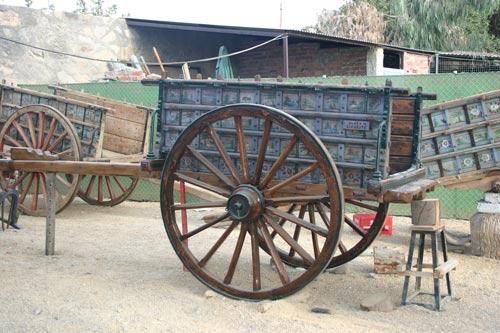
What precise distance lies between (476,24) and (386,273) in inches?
848

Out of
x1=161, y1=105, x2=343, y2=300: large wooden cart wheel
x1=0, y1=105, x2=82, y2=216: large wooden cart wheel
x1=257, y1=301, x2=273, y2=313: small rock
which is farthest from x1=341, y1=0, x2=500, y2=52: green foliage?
x1=257, y1=301, x2=273, y2=313: small rock

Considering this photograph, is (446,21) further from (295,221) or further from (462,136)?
(295,221)

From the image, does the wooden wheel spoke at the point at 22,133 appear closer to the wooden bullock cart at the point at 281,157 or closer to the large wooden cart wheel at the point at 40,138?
the large wooden cart wheel at the point at 40,138

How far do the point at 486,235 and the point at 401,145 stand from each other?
7.65ft

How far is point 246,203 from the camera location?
492 centimetres

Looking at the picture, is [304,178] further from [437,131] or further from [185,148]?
[437,131]

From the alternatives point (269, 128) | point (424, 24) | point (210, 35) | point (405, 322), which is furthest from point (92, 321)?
point (424, 24)

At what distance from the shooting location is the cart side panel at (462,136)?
7.11 meters

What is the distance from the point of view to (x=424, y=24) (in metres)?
24.2

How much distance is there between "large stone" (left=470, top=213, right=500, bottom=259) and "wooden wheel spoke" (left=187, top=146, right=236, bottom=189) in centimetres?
347

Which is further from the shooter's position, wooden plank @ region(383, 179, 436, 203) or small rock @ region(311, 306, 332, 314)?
small rock @ region(311, 306, 332, 314)

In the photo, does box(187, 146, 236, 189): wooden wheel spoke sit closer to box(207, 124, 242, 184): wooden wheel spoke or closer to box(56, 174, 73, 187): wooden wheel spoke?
box(207, 124, 242, 184): wooden wheel spoke

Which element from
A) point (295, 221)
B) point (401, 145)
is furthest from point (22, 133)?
point (401, 145)

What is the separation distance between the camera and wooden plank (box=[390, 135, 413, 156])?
18.1 feet
